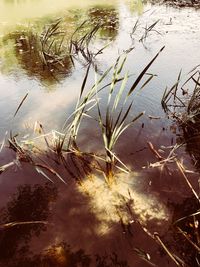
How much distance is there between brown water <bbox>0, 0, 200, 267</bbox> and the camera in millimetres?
1781

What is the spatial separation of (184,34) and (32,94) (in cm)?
329

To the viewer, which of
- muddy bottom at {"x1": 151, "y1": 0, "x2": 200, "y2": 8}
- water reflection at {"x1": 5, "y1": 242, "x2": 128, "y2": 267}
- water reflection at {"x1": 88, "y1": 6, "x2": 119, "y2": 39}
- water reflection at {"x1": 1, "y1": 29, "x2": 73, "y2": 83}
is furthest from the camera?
muddy bottom at {"x1": 151, "y1": 0, "x2": 200, "y2": 8}

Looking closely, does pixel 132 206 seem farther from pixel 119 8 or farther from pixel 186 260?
pixel 119 8

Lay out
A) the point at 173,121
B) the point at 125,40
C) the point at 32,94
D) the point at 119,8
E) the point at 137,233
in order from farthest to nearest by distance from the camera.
Answer: 1. the point at 119,8
2. the point at 125,40
3. the point at 32,94
4. the point at 173,121
5. the point at 137,233

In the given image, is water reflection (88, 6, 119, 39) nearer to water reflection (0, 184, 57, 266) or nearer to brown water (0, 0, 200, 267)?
brown water (0, 0, 200, 267)

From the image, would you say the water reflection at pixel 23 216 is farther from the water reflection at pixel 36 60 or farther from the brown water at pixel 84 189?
the water reflection at pixel 36 60

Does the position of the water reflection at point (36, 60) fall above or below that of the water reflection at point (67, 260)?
above

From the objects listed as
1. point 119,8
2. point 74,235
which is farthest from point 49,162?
point 119,8

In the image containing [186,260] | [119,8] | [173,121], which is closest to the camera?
[186,260]

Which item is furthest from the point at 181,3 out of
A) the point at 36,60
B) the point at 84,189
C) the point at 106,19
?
the point at 84,189

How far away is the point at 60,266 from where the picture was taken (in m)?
1.68

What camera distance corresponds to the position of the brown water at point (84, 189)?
1.78 m

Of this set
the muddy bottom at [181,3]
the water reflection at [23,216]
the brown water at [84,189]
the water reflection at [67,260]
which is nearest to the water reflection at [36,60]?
the brown water at [84,189]

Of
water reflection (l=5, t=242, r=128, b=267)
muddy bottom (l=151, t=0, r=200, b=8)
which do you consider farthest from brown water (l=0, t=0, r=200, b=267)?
muddy bottom (l=151, t=0, r=200, b=8)
